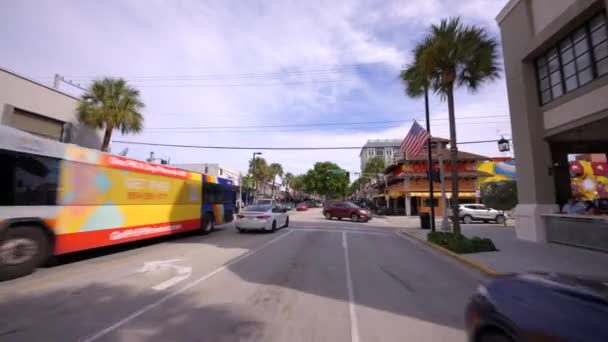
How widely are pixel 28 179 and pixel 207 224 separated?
8.26 metres

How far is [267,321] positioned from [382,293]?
8.00 feet

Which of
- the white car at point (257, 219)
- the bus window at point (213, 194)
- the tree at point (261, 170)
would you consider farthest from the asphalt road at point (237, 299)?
the tree at point (261, 170)

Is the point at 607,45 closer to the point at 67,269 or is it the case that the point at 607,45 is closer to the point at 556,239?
the point at 556,239

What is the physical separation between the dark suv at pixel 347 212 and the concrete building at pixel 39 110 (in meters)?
19.4

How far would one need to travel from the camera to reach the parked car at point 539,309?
1810mm

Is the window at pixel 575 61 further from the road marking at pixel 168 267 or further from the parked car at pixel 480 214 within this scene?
the parked car at pixel 480 214

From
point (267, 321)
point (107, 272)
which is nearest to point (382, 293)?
point (267, 321)

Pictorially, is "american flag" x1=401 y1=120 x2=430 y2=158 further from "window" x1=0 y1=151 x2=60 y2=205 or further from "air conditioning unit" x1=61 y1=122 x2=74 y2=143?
"air conditioning unit" x1=61 y1=122 x2=74 y2=143

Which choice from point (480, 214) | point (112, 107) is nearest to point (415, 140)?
point (480, 214)

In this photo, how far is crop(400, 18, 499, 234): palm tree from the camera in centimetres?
1055

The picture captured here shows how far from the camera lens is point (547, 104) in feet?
35.6

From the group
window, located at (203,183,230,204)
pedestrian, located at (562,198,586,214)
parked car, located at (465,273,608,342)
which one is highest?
window, located at (203,183,230,204)

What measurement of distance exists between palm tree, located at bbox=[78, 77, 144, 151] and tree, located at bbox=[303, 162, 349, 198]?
50.2 m

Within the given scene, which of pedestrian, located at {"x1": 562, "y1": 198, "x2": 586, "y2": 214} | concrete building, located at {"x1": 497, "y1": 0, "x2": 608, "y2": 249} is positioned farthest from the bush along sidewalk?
pedestrian, located at {"x1": 562, "y1": 198, "x2": 586, "y2": 214}
